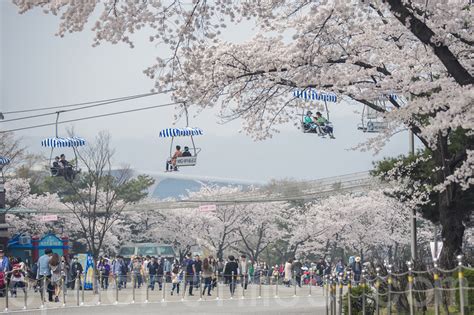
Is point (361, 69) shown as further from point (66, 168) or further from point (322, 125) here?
point (66, 168)

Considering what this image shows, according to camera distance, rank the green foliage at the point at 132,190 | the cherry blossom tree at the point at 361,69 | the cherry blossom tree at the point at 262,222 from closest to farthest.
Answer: the cherry blossom tree at the point at 361,69 < the green foliage at the point at 132,190 < the cherry blossom tree at the point at 262,222

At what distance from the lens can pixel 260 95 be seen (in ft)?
61.6

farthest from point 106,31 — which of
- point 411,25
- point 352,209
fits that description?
point 352,209

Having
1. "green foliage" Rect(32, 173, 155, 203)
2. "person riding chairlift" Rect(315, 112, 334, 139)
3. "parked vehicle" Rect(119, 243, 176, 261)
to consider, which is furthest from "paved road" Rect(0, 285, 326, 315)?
"green foliage" Rect(32, 173, 155, 203)

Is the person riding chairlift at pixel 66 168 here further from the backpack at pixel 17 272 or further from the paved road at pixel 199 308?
the paved road at pixel 199 308

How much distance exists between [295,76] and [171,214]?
6030 centimetres

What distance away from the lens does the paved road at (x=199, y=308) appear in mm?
21594

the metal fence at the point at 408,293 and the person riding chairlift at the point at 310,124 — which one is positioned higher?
the person riding chairlift at the point at 310,124

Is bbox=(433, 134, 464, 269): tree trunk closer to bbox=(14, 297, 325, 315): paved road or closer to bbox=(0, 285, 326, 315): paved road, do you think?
bbox=(14, 297, 325, 315): paved road

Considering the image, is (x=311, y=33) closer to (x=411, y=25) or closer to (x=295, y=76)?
(x=295, y=76)

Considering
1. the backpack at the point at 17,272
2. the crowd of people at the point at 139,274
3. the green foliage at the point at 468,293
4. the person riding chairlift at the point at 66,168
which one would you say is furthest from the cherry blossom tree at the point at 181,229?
the green foliage at the point at 468,293

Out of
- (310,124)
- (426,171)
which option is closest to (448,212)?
(426,171)

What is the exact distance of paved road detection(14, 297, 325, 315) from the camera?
70.8 ft

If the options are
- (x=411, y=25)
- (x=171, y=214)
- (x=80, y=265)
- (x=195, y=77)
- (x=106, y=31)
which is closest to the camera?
(x=106, y=31)
